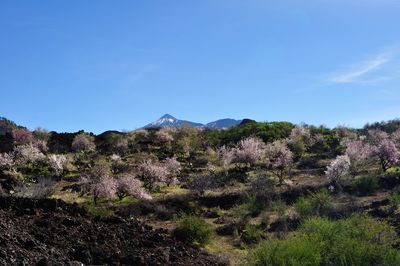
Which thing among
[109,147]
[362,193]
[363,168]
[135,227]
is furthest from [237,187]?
[109,147]

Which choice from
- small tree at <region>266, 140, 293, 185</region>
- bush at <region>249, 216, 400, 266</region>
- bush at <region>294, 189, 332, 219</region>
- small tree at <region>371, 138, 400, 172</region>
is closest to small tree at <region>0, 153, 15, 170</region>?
small tree at <region>266, 140, 293, 185</region>

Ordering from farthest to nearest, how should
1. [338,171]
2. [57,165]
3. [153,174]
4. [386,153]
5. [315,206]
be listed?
[57,165], [386,153], [153,174], [338,171], [315,206]

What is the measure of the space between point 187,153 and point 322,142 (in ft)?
50.6

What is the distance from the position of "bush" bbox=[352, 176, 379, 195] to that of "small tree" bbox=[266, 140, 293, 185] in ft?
17.3

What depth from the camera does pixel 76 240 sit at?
47.6 feet

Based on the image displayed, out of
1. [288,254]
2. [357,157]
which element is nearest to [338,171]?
[357,157]

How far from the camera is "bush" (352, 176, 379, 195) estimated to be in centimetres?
3114

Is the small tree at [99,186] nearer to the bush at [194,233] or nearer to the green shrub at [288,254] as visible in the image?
the bush at [194,233]

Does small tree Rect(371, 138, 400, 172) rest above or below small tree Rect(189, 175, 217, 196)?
above

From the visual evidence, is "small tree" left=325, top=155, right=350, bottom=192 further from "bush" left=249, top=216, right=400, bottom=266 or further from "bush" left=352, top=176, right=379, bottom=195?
"bush" left=249, top=216, right=400, bottom=266

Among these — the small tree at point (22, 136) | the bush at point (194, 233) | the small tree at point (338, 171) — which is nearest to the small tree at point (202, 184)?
the small tree at point (338, 171)

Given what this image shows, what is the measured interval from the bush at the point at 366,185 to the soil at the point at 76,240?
16.7 m

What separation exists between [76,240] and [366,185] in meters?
22.2

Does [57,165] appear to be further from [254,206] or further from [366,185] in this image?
[366,185]
